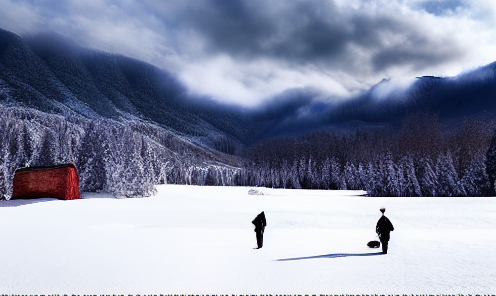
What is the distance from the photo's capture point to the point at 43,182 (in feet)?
118

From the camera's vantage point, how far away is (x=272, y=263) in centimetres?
1164

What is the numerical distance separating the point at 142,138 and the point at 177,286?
163ft

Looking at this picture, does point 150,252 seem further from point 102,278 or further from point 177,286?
point 177,286

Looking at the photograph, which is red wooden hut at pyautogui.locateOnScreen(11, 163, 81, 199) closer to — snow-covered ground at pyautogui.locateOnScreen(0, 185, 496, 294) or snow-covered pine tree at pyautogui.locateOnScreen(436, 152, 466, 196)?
snow-covered ground at pyautogui.locateOnScreen(0, 185, 496, 294)

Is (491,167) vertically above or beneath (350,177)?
beneath

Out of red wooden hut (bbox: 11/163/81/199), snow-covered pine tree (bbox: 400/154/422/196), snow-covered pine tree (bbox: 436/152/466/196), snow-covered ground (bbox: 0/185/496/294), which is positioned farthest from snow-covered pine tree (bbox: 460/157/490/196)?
red wooden hut (bbox: 11/163/81/199)

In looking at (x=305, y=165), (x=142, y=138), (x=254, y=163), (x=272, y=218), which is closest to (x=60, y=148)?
(x=142, y=138)

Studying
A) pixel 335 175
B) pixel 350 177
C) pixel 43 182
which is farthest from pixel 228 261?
pixel 335 175

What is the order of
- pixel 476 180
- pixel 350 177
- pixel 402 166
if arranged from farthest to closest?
pixel 350 177
pixel 402 166
pixel 476 180

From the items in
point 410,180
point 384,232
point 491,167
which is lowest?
point 384,232

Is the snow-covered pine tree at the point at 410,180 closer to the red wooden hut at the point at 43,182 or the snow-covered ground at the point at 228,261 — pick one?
the snow-covered ground at the point at 228,261

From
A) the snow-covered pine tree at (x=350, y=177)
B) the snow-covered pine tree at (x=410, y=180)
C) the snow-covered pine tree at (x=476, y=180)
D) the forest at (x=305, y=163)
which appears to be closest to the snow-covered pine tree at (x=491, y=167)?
the forest at (x=305, y=163)

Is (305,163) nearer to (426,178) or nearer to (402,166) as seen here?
(402,166)

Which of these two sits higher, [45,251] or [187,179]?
[187,179]
